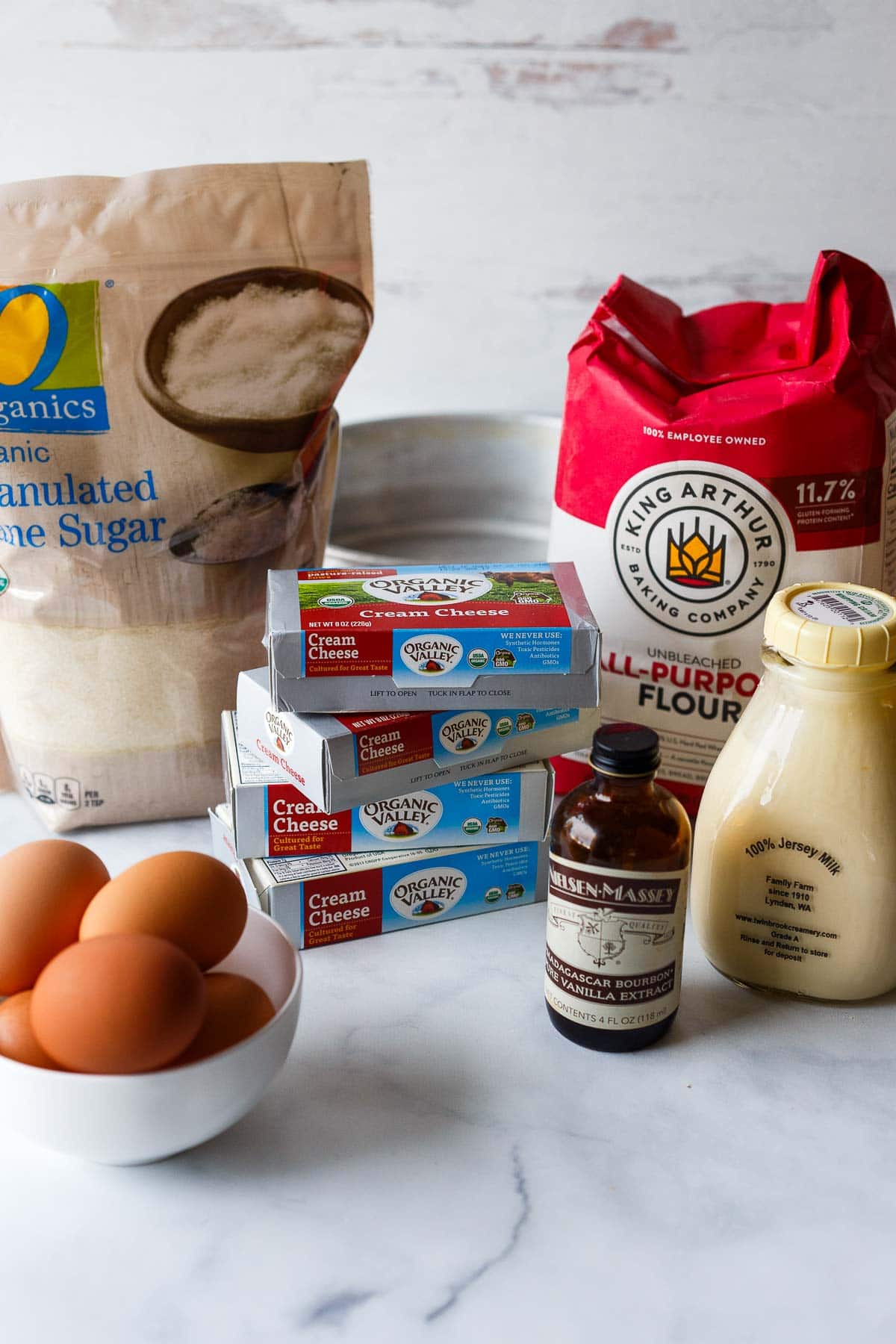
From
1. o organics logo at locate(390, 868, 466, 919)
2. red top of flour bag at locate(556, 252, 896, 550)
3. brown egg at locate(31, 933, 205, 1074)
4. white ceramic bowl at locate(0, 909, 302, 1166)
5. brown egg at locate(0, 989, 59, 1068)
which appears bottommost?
o organics logo at locate(390, 868, 466, 919)

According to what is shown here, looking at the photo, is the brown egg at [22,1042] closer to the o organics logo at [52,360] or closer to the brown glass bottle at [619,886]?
the brown glass bottle at [619,886]

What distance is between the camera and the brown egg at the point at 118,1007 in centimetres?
52

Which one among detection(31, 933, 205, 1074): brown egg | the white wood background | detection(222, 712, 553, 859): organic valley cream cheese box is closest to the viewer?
detection(31, 933, 205, 1074): brown egg

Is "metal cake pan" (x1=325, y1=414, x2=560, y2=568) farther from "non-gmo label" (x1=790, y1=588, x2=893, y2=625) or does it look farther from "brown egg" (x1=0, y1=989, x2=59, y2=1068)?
"brown egg" (x1=0, y1=989, x2=59, y2=1068)

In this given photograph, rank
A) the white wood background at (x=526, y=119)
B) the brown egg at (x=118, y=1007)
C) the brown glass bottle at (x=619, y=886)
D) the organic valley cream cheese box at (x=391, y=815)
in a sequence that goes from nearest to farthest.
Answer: the brown egg at (x=118, y=1007), the brown glass bottle at (x=619, y=886), the organic valley cream cheese box at (x=391, y=815), the white wood background at (x=526, y=119)

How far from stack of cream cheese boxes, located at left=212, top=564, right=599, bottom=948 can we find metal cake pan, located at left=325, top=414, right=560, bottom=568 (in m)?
0.53

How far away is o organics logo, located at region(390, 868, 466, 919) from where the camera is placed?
31.2 inches

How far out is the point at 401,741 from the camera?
740 mm

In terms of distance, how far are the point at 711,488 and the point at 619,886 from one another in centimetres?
32

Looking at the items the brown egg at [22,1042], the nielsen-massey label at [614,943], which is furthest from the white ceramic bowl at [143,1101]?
the nielsen-massey label at [614,943]

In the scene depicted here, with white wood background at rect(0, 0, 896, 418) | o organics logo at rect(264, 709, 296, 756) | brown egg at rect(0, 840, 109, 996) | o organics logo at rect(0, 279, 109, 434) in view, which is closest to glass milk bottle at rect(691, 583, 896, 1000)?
o organics logo at rect(264, 709, 296, 756)

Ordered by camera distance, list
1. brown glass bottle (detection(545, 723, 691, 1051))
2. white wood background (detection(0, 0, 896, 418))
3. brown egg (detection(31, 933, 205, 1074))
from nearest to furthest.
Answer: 1. brown egg (detection(31, 933, 205, 1074))
2. brown glass bottle (detection(545, 723, 691, 1051))
3. white wood background (detection(0, 0, 896, 418))

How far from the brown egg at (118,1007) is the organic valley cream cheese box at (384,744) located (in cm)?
21

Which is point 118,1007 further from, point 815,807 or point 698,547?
point 698,547
